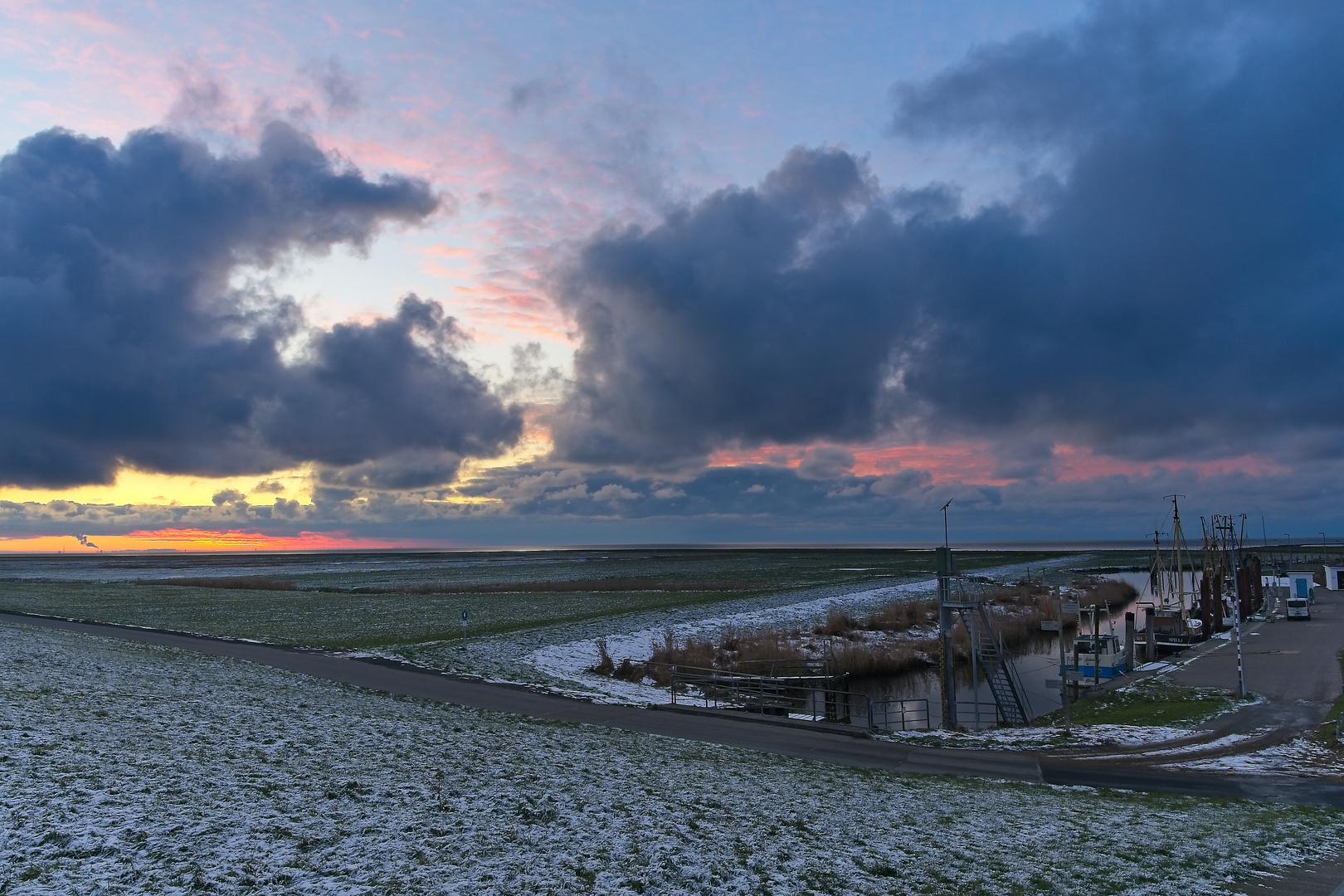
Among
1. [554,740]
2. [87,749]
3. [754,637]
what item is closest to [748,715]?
[554,740]

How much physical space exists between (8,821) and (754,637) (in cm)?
3923

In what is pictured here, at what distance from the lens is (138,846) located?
34.1ft

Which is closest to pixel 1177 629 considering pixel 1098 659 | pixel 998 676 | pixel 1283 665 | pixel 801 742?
pixel 1283 665

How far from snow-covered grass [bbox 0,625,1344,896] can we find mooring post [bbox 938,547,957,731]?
1163cm

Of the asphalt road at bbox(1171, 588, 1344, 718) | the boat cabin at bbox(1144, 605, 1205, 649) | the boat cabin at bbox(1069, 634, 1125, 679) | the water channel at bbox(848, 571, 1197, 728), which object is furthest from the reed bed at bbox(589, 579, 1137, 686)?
the asphalt road at bbox(1171, 588, 1344, 718)

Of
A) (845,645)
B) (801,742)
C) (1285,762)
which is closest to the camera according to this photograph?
(1285,762)

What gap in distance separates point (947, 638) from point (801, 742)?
34.1 ft

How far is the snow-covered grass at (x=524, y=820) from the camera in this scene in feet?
33.6

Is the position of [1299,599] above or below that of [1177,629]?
above

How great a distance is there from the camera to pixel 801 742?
22.1 m

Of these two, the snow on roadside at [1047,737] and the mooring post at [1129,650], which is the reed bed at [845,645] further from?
the snow on roadside at [1047,737]

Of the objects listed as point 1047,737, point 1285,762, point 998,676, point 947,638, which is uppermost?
point 947,638

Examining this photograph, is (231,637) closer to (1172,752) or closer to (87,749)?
(87,749)

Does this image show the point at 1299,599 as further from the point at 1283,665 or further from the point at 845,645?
the point at 845,645
